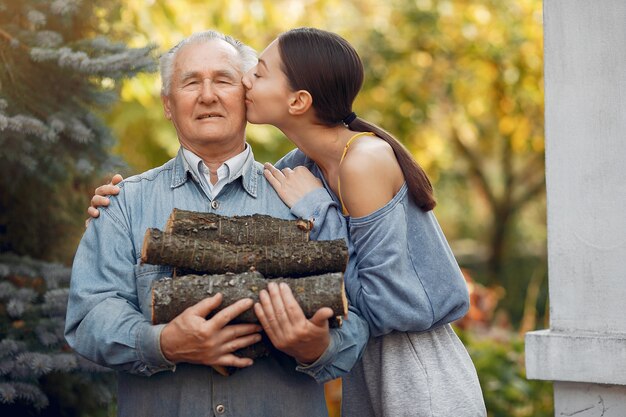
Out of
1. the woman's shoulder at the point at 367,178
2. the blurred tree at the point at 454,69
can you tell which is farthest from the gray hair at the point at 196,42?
the blurred tree at the point at 454,69

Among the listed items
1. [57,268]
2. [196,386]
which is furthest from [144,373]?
[57,268]

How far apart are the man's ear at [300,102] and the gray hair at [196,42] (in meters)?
0.19

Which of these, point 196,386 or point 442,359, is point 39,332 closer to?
point 196,386

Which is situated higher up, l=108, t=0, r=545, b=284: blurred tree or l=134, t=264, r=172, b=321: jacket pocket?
l=108, t=0, r=545, b=284: blurred tree

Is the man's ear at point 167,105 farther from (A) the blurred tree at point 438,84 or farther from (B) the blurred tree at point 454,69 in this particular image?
(B) the blurred tree at point 454,69

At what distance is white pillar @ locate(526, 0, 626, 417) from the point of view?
10.5ft

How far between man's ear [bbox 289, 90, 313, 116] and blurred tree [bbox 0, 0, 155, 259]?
1.31 m

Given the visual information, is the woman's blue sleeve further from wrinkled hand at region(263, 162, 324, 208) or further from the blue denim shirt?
wrinkled hand at region(263, 162, 324, 208)

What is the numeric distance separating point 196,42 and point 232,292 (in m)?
0.93

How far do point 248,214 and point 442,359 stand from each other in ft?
2.68

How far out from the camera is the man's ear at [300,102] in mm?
2898

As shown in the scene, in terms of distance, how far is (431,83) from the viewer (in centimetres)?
1191

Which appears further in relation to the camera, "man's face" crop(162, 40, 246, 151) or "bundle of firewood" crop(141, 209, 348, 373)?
"man's face" crop(162, 40, 246, 151)

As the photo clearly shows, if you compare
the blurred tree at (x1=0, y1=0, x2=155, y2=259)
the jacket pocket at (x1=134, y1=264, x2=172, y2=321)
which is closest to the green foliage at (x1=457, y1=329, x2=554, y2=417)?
the blurred tree at (x1=0, y1=0, x2=155, y2=259)
